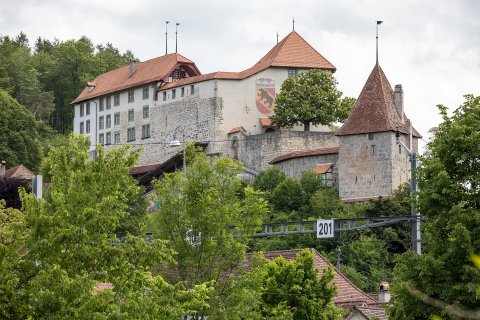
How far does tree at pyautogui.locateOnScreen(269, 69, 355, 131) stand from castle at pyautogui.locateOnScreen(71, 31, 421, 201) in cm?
163

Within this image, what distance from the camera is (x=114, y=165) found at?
14484 millimetres

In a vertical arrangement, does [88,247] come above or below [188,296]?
above

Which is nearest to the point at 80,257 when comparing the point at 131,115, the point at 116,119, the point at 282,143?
the point at 282,143

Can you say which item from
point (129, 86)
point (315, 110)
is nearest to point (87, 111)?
point (129, 86)

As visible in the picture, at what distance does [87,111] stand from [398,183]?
3808cm

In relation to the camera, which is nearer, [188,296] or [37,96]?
[188,296]

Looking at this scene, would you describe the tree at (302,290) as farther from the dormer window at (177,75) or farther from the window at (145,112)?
the dormer window at (177,75)

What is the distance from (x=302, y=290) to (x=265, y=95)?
37.3 metres

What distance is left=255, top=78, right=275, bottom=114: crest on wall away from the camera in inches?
2384

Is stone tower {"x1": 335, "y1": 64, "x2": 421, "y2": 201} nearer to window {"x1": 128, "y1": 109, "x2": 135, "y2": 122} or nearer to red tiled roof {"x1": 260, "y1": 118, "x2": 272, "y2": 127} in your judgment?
red tiled roof {"x1": 260, "y1": 118, "x2": 272, "y2": 127}

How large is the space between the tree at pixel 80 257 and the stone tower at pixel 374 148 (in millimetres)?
33291

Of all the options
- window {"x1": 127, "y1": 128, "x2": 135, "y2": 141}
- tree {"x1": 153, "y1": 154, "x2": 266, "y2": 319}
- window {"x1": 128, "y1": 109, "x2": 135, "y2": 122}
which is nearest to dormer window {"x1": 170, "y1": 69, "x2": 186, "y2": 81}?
window {"x1": 128, "y1": 109, "x2": 135, "y2": 122}

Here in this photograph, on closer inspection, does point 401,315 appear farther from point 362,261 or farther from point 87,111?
point 87,111

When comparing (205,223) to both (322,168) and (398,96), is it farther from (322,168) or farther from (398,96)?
(398,96)
